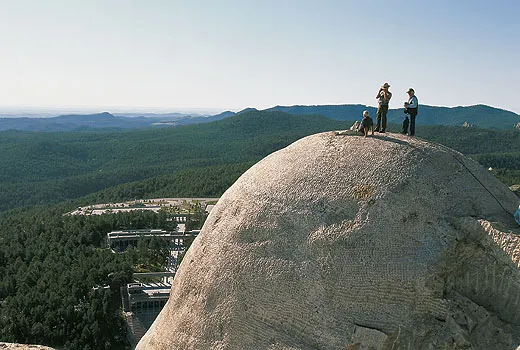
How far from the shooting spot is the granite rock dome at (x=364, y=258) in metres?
7.95

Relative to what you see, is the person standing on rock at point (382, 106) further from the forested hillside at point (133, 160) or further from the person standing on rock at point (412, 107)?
the forested hillside at point (133, 160)

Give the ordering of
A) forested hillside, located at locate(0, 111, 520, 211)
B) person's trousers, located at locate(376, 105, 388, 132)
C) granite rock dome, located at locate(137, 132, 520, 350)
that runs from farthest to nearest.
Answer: forested hillside, located at locate(0, 111, 520, 211)
person's trousers, located at locate(376, 105, 388, 132)
granite rock dome, located at locate(137, 132, 520, 350)

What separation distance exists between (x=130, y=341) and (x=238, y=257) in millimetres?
35842

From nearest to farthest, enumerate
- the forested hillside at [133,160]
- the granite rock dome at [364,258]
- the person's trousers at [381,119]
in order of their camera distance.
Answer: the granite rock dome at [364,258] < the person's trousers at [381,119] < the forested hillside at [133,160]

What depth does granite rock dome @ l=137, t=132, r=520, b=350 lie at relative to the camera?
7953mm

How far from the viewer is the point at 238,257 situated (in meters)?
9.21

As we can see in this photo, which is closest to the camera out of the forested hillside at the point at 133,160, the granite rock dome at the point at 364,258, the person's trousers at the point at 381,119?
the granite rock dome at the point at 364,258

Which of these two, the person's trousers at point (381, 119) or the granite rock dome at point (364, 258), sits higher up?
the person's trousers at point (381, 119)

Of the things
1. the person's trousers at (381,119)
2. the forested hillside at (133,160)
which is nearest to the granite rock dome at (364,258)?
the person's trousers at (381,119)

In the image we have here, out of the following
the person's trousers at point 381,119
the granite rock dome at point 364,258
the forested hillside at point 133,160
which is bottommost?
the forested hillside at point 133,160

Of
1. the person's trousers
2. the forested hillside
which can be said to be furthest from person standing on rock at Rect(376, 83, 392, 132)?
the forested hillside

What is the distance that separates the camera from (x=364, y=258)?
8.19 meters

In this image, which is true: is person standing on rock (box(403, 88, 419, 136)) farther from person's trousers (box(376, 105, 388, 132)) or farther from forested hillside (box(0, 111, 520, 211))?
forested hillside (box(0, 111, 520, 211))

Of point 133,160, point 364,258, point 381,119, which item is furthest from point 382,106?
point 133,160
